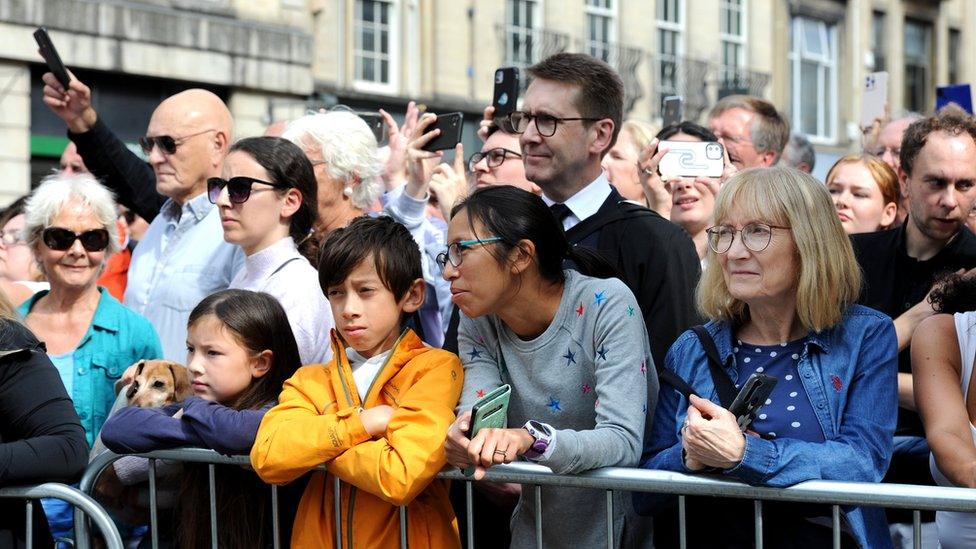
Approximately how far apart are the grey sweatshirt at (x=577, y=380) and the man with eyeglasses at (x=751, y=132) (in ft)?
9.20

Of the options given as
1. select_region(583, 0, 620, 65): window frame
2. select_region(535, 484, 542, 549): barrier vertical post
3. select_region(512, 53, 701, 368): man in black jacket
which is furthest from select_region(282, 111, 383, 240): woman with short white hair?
select_region(583, 0, 620, 65): window frame

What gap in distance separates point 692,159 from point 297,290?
166 cm

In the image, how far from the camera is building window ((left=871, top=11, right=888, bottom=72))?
27.4 m

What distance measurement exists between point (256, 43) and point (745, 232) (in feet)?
46.3

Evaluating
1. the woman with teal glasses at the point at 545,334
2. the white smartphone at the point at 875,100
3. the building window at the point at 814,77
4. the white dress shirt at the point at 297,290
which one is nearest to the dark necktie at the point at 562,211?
the woman with teal glasses at the point at 545,334

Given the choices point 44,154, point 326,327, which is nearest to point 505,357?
point 326,327

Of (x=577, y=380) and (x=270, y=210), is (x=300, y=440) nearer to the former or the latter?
(x=577, y=380)

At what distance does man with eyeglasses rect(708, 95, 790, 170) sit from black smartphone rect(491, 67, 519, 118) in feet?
5.05

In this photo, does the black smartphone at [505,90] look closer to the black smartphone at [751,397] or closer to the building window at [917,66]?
the black smartphone at [751,397]

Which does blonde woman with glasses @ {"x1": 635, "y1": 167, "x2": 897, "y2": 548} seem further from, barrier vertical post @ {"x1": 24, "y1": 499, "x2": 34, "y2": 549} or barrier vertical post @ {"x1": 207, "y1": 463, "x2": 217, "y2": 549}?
barrier vertical post @ {"x1": 24, "y1": 499, "x2": 34, "y2": 549}

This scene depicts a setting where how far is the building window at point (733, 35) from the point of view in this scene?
24703 mm

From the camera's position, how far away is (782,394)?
10.5 feet

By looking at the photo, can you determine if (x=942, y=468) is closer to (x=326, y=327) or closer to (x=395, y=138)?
(x=326, y=327)

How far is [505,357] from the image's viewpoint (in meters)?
3.53
